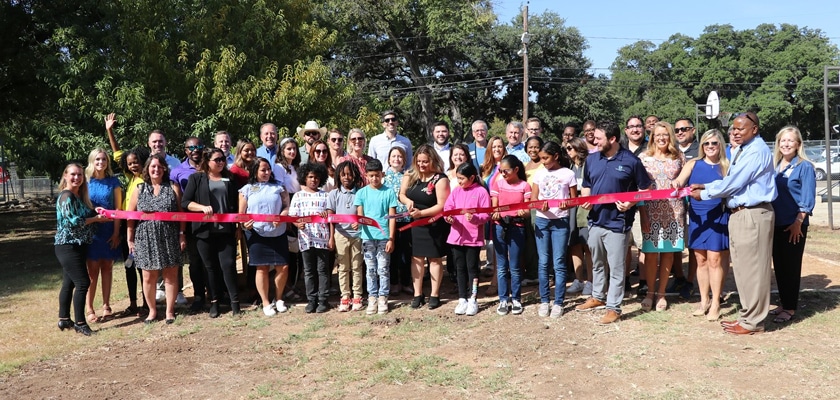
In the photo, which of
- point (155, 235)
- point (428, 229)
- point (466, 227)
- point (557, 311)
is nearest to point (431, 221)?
point (428, 229)

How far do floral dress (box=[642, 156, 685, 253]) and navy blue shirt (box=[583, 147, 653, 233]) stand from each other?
14.3 inches

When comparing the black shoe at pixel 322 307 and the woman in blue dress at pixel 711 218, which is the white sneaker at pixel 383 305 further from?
the woman in blue dress at pixel 711 218

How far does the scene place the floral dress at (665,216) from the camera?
6453 millimetres

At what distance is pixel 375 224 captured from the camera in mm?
6844

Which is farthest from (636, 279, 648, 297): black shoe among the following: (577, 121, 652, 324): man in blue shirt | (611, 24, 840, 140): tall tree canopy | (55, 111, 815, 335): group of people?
(611, 24, 840, 140): tall tree canopy

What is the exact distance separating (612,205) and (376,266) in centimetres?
260

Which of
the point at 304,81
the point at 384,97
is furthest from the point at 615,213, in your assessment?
the point at 384,97

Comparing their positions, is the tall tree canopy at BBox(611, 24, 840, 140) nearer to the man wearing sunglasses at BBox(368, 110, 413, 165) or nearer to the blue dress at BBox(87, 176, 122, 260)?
the man wearing sunglasses at BBox(368, 110, 413, 165)

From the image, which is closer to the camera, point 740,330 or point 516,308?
point 740,330

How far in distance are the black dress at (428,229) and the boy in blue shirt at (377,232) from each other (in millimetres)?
258

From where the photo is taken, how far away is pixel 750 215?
555 centimetres

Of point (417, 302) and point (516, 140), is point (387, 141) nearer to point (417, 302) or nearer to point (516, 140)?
point (516, 140)

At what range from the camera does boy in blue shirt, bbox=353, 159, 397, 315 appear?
6.86m

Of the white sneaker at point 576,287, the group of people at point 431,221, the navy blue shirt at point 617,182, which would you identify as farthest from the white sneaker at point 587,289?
the navy blue shirt at point 617,182
